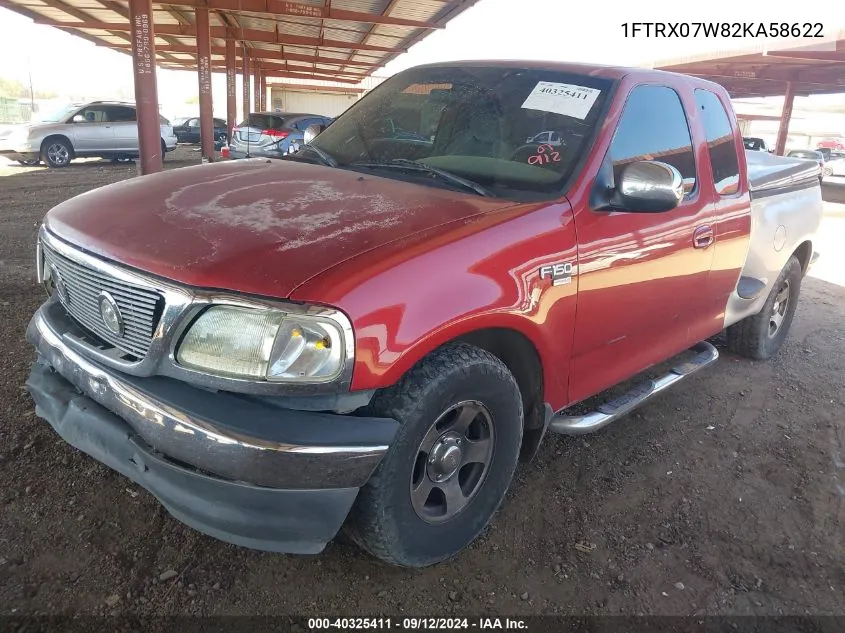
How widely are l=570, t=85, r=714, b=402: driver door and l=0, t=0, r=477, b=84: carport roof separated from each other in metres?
13.5

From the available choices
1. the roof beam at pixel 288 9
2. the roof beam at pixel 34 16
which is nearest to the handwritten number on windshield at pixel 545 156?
the roof beam at pixel 288 9

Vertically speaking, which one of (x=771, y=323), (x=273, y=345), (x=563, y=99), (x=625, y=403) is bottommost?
(x=771, y=323)

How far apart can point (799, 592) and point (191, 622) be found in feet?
7.25

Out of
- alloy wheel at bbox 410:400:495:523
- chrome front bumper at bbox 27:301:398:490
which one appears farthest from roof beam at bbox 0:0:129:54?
alloy wheel at bbox 410:400:495:523

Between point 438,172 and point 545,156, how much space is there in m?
0.46

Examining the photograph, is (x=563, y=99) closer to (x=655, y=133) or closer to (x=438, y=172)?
(x=655, y=133)

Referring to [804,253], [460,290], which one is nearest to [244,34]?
[804,253]

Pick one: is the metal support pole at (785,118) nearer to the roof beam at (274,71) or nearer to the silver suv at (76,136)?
the silver suv at (76,136)

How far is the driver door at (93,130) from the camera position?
16.4m

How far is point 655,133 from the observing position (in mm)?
3076

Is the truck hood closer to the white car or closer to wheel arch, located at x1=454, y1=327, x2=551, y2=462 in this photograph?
wheel arch, located at x1=454, y1=327, x2=551, y2=462

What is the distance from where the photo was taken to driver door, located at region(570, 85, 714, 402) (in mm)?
2627

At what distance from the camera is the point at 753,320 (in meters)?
4.62

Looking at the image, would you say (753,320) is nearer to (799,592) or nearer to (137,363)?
(799,592)
